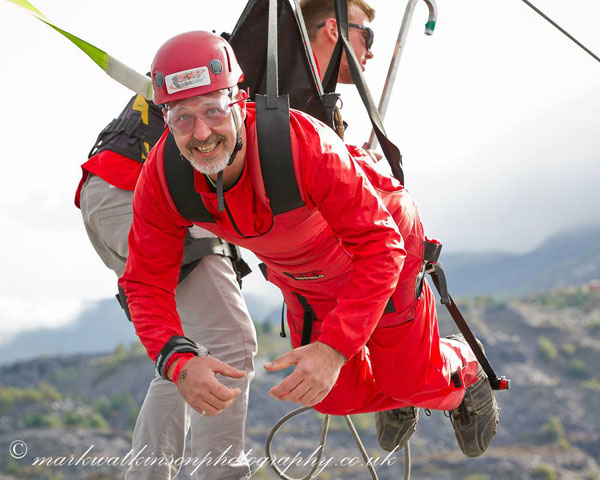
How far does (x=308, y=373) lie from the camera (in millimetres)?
2877

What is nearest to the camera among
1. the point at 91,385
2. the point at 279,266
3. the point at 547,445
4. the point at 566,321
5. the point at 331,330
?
the point at 331,330

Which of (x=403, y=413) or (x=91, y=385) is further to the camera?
(x=91, y=385)

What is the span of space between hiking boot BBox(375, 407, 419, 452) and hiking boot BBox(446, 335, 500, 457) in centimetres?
21

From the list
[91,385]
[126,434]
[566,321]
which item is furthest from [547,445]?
[91,385]

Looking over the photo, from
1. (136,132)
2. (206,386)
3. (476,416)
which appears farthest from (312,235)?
(476,416)

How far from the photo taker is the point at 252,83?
3.97 meters

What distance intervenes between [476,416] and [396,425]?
0.41 meters

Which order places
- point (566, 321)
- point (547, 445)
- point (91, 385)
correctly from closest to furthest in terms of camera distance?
point (547, 445), point (91, 385), point (566, 321)

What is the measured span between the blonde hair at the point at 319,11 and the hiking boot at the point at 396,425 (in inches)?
73.6

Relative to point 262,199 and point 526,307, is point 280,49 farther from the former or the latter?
point 526,307

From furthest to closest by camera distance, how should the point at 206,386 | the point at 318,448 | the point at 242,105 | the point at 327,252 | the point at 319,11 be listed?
the point at 318,448 < the point at 319,11 < the point at 327,252 < the point at 242,105 < the point at 206,386

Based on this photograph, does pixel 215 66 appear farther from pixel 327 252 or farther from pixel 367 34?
pixel 367 34

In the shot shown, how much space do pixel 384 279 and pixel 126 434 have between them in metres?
47.2

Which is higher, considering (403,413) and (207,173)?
(207,173)
